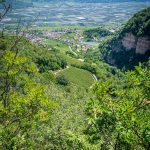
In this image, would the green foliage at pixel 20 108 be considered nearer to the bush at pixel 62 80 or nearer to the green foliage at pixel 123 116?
the green foliage at pixel 123 116

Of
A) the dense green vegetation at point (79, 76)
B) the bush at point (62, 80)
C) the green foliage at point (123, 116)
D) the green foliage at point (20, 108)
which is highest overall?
the green foliage at point (123, 116)

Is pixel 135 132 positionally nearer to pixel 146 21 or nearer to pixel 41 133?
pixel 41 133

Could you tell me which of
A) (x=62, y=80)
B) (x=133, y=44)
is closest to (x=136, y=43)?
(x=133, y=44)

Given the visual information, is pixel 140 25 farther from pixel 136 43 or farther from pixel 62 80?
pixel 62 80

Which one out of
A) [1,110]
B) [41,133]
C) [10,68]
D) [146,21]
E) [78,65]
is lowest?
[78,65]

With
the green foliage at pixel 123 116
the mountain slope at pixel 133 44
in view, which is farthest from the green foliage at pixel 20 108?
the mountain slope at pixel 133 44

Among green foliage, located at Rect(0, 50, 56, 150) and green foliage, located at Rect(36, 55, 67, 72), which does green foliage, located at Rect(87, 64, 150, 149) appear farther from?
green foliage, located at Rect(36, 55, 67, 72)

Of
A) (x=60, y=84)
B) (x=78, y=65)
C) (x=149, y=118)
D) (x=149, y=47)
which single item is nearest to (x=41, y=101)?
(x=149, y=118)
